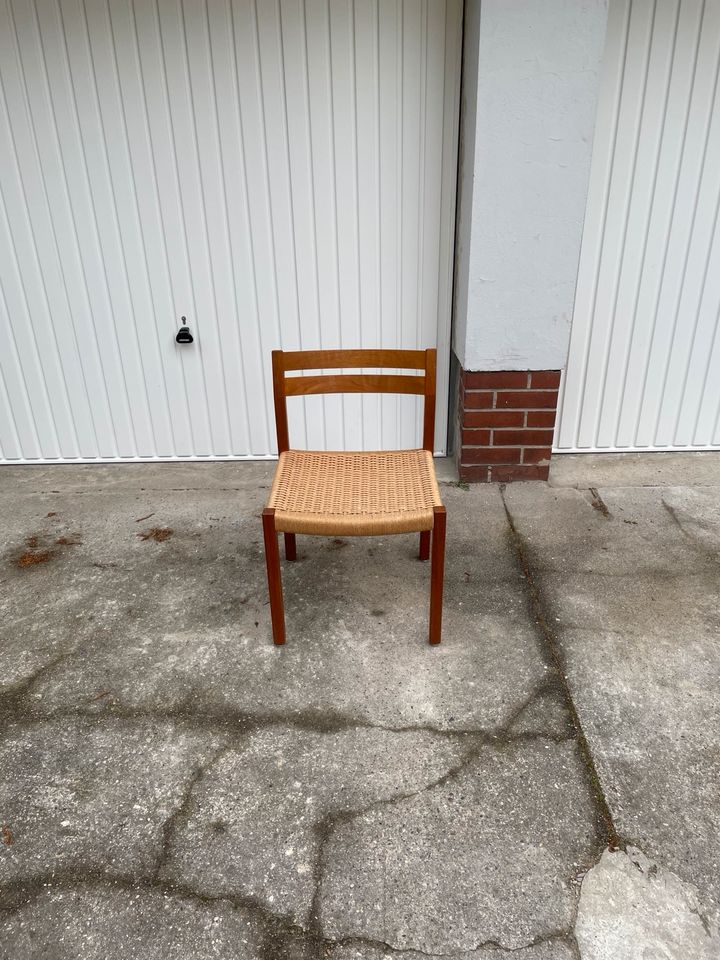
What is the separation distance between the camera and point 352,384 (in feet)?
7.75

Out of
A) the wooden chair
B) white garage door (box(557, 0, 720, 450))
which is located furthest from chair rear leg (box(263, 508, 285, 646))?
white garage door (box(557, 0, 720, 450))

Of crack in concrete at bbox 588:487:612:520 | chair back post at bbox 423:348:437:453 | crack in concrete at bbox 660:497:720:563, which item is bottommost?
crack in concrete at bbox 660:497:720:563

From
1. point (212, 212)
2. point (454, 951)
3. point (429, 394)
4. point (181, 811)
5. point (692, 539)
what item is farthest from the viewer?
point (212, 212)

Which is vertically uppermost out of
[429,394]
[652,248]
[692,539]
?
[652,248]

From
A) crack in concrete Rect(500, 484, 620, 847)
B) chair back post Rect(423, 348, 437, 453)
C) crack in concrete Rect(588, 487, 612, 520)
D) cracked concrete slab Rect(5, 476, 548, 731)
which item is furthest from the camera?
crack in concrete Rect(588, 487, 612, 520)

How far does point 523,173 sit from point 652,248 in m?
0.80

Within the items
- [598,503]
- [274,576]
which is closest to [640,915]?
[274,576]

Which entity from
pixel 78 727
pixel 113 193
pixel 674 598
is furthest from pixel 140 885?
pixel 113 193

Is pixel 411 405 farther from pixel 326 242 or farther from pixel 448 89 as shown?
pixel 448 89

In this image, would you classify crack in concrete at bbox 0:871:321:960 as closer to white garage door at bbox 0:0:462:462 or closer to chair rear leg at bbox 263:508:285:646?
chair rear leg at bbox 263:508:285:646

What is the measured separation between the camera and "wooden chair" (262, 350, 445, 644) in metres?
1.94

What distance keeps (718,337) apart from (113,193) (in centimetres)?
285

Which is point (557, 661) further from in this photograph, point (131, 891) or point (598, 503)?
point (131, 891)

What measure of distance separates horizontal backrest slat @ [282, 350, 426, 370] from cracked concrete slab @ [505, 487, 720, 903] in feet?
2.97
